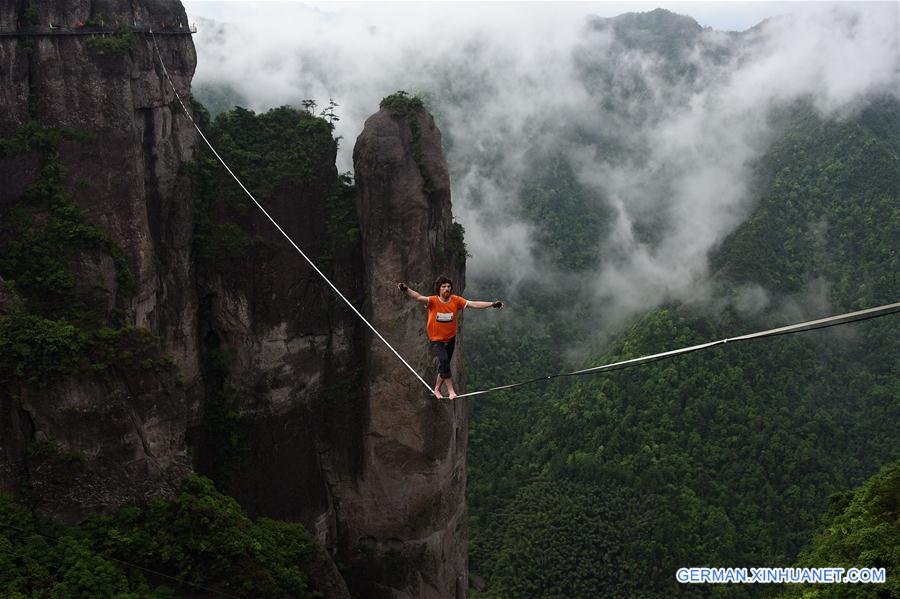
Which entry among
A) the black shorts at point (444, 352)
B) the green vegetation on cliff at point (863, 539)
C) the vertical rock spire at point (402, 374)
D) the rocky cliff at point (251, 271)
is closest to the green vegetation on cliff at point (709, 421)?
the vertical rock spire at point (402, 374)

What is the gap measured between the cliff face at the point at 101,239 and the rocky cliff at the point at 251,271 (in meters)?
0.05

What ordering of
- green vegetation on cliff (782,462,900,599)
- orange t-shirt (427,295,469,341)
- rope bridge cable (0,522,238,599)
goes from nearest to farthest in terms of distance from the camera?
1. rope bridge cable (0,522,238,599)
2. orange t-shirt (427,295,469,341)
3. green vegetation on cliff (782,462,900,599)

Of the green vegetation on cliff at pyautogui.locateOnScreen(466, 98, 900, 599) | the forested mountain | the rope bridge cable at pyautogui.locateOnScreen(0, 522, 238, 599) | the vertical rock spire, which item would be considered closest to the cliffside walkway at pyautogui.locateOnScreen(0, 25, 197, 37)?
the vertical rock spire

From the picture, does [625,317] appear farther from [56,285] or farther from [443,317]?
[443,317]

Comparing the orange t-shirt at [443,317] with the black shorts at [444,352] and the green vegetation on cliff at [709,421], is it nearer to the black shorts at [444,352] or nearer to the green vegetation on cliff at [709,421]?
the black shorts at [444,352]

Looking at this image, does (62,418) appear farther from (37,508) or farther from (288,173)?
(288,173)

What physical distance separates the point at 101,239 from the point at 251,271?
17.3 ft

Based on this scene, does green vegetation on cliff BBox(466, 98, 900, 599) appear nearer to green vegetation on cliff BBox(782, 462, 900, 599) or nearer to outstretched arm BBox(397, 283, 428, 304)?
green vegetation on cliff BBox(782, 462, 900, 599)

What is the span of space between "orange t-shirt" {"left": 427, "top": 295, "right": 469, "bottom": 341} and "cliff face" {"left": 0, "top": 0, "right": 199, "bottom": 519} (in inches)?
267

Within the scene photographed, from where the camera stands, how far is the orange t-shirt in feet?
47.0

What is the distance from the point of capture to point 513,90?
117562mm

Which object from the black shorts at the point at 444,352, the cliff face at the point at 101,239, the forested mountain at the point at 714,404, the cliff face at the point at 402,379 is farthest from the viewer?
the forested mountain at the point at 714,404

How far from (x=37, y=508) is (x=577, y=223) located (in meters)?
80.9

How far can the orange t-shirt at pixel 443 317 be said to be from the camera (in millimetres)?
14320
